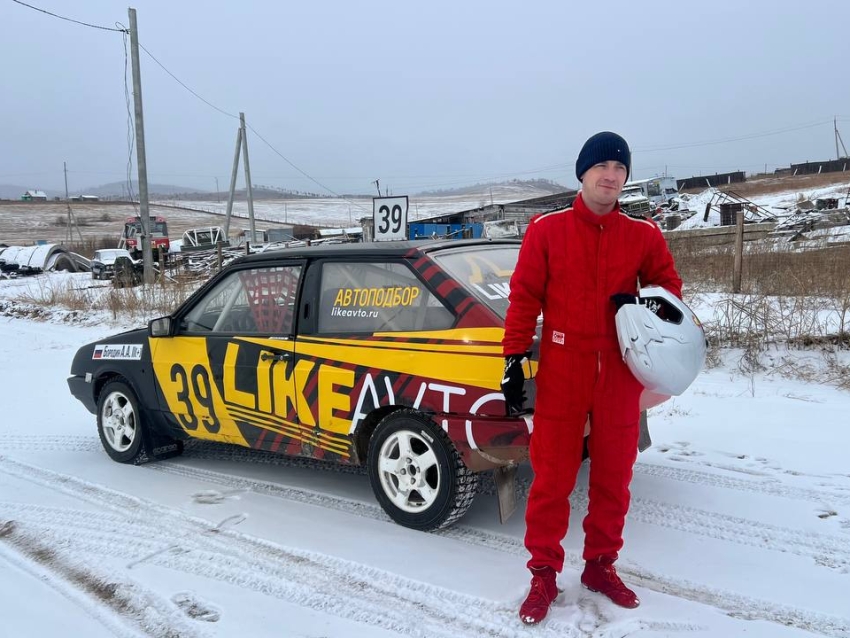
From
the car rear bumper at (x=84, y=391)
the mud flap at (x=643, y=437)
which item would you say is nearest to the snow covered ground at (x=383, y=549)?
the mud flap at (x=643, y=437)

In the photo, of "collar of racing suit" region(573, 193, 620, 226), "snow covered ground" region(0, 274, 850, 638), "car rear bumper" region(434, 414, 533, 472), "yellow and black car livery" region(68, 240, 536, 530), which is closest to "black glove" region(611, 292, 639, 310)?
"collar of racing suit" region(573, 193, 620, 226)

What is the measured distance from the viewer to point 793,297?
812 centimetres

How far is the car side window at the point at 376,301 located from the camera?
385 centimetres

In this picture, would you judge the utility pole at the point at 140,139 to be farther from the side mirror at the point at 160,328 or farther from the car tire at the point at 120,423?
the side mirror at the point at 160,328

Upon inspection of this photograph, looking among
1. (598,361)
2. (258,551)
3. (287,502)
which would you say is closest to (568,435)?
(598,361)

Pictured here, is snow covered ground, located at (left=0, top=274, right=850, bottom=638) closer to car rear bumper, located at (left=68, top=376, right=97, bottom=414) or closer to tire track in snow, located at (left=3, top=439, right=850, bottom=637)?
tire track in snow, located at (left=3, top=439, right=850, bottom=637)

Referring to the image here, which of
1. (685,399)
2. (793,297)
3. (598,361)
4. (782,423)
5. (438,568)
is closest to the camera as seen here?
(598,361)

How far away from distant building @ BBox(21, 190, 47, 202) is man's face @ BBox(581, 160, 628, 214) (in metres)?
115

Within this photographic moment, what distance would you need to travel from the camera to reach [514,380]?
2.82m

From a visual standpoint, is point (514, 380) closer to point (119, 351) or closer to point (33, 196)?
point (119, 351)

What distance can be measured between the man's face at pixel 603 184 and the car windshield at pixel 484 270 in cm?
95

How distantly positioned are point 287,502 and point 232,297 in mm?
1520

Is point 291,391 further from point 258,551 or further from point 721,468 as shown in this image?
point 721,468

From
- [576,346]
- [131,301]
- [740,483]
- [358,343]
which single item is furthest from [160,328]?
[131,301]
